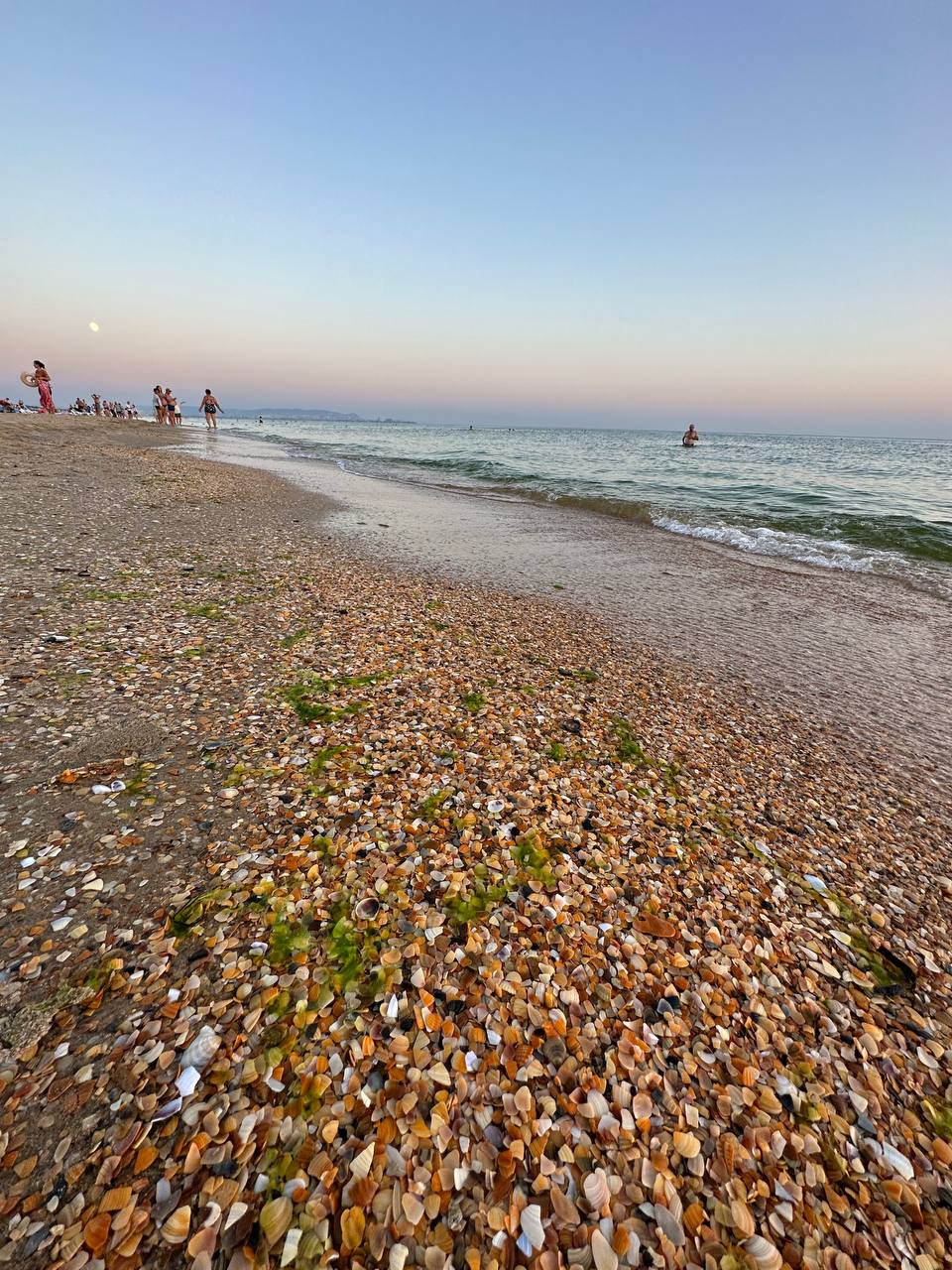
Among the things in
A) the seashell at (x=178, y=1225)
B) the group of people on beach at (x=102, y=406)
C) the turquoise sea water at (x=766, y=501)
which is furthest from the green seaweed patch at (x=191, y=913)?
the group of people on beach at (x=102, y=406)

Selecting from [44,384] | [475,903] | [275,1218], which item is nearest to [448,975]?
[475,903]

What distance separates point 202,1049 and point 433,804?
7.41 ft

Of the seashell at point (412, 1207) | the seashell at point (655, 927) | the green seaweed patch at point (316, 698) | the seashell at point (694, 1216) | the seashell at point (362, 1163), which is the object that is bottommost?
the seashell at point (694, 1216)

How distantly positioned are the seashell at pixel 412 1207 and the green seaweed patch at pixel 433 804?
2337 millimetres

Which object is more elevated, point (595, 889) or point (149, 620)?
point (149, 620)

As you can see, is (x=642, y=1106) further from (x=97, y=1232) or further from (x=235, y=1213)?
(x=97, y=1232)

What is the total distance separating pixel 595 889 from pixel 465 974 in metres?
1.21

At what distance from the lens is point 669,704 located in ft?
23.4

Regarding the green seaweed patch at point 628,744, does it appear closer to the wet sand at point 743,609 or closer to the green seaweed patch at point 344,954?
the wet sand at point 743,609

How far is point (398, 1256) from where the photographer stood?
2068 millimetres

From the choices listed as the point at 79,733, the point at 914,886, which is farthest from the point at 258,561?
the point at 914,886

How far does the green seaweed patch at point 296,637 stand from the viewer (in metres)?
7.54

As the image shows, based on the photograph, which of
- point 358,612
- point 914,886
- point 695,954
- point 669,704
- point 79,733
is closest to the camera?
point 695,954

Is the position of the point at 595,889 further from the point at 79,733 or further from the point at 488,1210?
the point at 79,733
